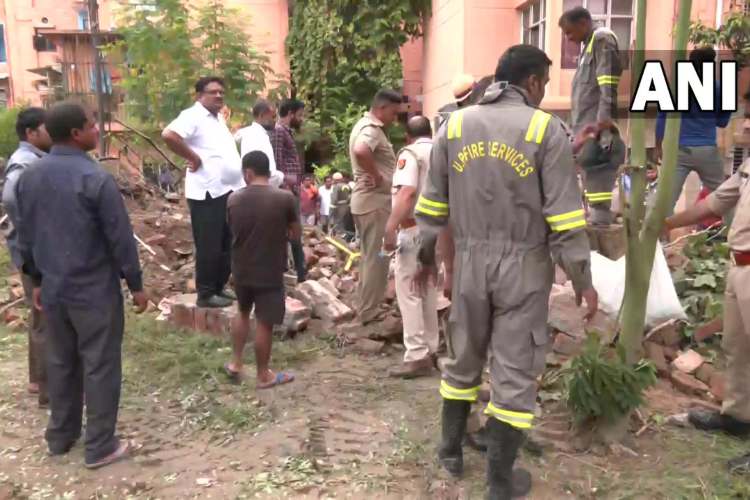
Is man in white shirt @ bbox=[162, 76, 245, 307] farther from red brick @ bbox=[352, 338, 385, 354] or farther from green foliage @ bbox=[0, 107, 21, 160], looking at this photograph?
green foliage @ bbox=[0, 107, 21, 160]

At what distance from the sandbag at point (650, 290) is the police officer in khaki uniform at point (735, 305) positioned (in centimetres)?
64

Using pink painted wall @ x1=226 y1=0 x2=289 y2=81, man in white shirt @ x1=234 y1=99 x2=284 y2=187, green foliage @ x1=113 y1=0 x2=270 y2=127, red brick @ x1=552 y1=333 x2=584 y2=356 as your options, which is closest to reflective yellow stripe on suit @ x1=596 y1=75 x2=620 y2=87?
red brick @ x1=552 y1=333 x2=584 y2=356

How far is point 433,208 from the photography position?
3385 millimetres

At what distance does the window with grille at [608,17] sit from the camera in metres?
12.8

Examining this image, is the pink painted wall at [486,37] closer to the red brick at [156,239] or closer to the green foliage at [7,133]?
the red brick at [156,239]

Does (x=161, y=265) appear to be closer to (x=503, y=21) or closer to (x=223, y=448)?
(x=223, y=448)

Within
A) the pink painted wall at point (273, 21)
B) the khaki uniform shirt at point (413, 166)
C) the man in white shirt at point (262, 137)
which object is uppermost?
the pink painted wall at point (273, 21)

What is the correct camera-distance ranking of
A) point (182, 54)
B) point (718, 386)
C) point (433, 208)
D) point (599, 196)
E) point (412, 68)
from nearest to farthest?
point (433, 208), point (718, 386), point (599, 196), point (182, 54), point (412, 68)

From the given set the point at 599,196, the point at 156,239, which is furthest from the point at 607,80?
the point at 156,239

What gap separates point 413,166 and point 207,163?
178 cm

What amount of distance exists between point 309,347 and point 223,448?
182 cm

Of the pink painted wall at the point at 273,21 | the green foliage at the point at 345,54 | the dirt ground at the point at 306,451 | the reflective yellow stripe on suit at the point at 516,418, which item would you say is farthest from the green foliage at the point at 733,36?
the pink painted wall at the point at 273,21

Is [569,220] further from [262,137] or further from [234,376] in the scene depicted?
[262,137]

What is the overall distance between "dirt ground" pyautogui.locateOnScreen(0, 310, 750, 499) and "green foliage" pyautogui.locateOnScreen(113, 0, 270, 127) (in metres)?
11.1
